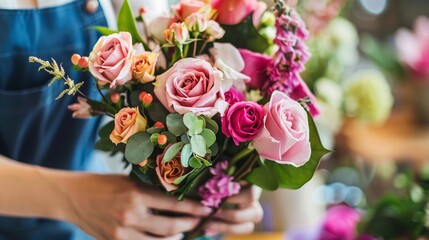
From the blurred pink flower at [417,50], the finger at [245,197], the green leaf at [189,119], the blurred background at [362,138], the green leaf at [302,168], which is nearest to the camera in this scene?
the green leaf at [189,119]

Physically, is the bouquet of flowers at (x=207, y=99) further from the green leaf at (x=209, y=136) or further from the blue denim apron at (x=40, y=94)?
the blue denim apron at (x=40, y=94)

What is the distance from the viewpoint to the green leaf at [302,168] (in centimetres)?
77

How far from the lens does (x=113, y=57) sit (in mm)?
684

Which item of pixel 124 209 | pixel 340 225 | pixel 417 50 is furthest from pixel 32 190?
pixel 417 50

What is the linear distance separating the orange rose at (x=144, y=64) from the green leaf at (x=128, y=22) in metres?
0.09

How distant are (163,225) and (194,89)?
248 mm

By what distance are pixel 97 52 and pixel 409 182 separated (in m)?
0.63

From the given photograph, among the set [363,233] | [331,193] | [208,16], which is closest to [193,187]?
[208,16]

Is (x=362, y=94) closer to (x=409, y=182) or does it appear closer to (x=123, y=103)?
(x=409, y=182)

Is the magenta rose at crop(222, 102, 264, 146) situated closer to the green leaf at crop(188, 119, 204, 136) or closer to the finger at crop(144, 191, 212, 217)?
the green leaf at crop(188, 119, 204, 136)

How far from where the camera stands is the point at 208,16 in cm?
79

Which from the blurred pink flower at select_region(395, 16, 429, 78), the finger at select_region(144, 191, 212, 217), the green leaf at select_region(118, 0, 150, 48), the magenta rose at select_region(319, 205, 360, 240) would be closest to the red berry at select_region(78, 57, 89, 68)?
the green leaf at select_region(118, 0, 150, 48)

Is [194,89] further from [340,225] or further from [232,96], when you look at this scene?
[340,225]

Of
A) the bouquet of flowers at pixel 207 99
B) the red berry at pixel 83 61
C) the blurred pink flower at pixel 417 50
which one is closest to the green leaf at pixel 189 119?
the bouquet of flowers at pixel 207 99
